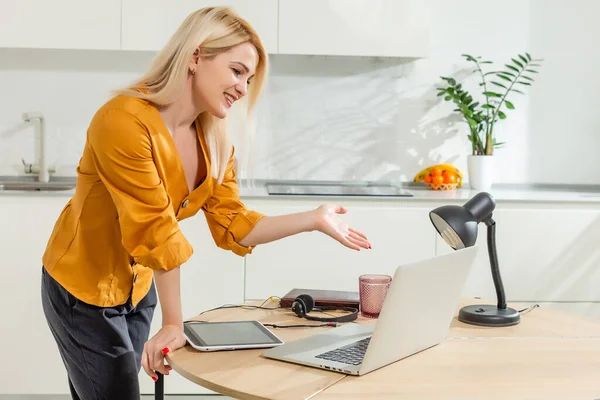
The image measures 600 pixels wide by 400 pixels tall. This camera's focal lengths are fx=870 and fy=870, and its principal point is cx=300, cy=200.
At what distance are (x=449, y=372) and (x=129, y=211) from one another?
0.75m

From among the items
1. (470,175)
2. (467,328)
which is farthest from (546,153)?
(467,328)

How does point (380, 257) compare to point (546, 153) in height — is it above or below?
below

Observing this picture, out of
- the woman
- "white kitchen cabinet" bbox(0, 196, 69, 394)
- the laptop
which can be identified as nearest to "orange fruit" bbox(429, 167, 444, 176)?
"white kitchen cabinet" bbox(0, 196, 69, 394)

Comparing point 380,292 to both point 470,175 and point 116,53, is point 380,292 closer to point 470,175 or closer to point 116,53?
point 470,175

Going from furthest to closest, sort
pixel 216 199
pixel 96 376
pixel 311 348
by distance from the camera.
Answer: pixel 216 199 → pixel 96 376 → pixel 311 348

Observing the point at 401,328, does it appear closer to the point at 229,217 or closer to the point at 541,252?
the point at 229,217

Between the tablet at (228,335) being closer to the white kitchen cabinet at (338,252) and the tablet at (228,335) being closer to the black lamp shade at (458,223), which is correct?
the black lamp shade at (458,223)

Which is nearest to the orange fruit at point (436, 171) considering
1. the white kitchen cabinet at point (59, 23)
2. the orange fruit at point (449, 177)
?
the orange fruit at point (449, 177)

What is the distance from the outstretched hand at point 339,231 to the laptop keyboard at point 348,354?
28 cm

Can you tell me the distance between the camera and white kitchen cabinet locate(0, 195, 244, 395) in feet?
11.4

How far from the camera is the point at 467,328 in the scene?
6.76 ft

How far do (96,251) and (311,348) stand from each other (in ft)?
1.96

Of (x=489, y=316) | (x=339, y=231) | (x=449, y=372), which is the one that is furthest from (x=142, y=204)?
(x=489, y=316)

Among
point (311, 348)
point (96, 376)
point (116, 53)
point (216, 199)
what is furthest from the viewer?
point (116, 53)
